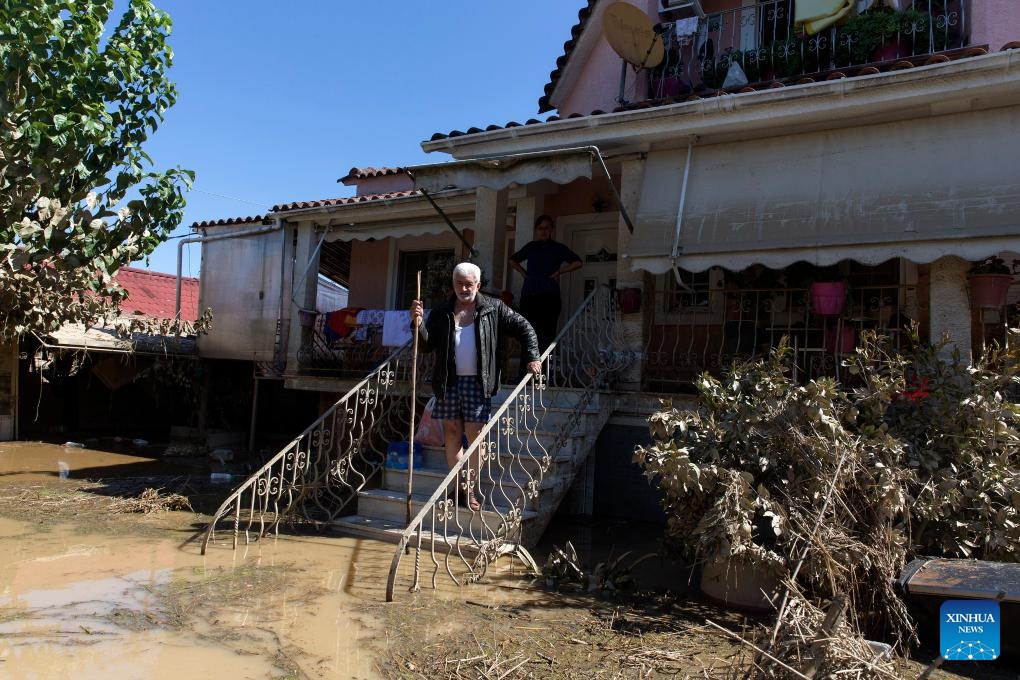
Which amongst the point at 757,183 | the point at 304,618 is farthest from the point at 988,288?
the point at 304,618

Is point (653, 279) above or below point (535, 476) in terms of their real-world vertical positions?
above

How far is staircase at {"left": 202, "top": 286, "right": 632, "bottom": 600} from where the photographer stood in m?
4.93

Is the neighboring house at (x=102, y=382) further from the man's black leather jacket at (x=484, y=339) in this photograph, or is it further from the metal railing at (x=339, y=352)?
the man's black leather jacket at (x=484, y=339)

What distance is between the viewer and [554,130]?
7.36 meters

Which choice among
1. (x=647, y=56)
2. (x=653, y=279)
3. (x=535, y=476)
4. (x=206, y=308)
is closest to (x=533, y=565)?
(x=535, y=476)

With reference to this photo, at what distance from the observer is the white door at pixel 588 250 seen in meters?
8.79

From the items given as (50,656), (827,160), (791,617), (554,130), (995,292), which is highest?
(554,130)

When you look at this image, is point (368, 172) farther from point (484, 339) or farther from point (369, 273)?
point (484, 339)

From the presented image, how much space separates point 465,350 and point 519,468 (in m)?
1.03

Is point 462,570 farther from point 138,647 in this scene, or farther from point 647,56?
point 647,56

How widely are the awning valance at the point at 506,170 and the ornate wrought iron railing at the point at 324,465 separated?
1742 millimetres

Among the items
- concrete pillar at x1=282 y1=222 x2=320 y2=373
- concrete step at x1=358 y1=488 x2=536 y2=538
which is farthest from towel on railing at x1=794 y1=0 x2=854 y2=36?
concrete pillar at x1=282 y1=222 x2=320 y2=373

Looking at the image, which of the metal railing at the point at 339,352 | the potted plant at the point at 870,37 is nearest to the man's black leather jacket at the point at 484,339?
the metal railing at the point at 339,352

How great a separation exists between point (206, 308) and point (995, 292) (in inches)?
434
